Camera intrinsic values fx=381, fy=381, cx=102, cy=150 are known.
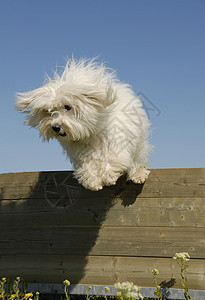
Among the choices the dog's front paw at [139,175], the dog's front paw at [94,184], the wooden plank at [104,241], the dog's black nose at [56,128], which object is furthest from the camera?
the dog's front paw at [139,175]

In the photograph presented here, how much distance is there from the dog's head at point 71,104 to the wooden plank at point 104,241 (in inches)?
46.2

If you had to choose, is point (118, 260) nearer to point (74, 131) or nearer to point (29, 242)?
point (29, 242)

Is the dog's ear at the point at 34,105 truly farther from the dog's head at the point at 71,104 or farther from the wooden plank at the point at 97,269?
the wooden plank at the point at 97,269

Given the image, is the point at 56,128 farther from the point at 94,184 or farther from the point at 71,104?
the point at 94,184

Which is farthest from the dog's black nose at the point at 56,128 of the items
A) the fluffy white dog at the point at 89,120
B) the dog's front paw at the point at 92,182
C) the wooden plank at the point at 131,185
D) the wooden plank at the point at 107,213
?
the wooden plank at the point at 107,213

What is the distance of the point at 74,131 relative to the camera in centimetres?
328

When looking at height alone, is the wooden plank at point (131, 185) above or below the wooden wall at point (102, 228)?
above

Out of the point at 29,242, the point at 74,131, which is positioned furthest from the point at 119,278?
the point at 74,131

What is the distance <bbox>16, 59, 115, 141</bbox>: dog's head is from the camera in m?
3.27

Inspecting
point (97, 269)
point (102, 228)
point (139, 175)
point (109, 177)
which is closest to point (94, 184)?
point (109, 177)

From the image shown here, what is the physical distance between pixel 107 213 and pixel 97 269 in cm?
60

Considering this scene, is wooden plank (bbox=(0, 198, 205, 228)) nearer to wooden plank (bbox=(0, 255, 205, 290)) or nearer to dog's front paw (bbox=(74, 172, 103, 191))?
wooden plank (bbox=(0, 255, 205, 290))

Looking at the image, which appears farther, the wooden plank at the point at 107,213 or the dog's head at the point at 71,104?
the wooden plank at the point at 107,213

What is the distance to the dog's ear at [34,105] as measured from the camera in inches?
132
